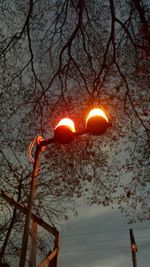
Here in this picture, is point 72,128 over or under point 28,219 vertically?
over

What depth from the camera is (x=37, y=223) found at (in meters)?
8.88

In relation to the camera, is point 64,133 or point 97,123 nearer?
point 97,123

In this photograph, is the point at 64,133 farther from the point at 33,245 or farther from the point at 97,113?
the point at 33,245

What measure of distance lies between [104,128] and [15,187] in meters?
15.1

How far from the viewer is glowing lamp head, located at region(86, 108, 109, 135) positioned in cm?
566

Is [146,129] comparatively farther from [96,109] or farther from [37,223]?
[96,109]

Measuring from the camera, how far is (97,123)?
569cm

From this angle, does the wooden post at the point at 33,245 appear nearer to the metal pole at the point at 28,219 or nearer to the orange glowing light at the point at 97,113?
the metal pole at the point at 28,219

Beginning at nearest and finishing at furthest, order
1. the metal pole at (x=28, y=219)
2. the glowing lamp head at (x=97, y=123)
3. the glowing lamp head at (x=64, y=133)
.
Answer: the metal pole at (x=28, y=219) → the glowing lamp head at (x=97, y=123) → the glowing lamp head at (x=64, y=133)

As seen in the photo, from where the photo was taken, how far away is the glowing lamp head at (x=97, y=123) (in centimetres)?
566

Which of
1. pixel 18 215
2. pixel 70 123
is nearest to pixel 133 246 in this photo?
pixel 18 215

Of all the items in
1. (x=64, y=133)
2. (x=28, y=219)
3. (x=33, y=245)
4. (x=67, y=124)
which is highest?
(x=67, y=124)

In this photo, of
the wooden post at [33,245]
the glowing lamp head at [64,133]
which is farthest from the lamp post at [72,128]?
the wooden post at [33,245]

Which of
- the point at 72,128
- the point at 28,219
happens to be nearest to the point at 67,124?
the point at 72,128
